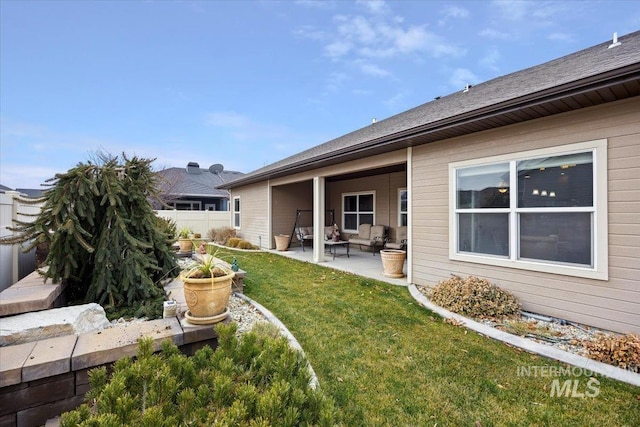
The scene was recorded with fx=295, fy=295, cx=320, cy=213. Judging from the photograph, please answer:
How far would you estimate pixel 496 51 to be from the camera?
10109mm

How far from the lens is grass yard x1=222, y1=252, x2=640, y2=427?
2225 mm

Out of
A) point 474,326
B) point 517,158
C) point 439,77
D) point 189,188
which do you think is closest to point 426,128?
point 517,158

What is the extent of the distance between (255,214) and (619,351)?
11352 millimetres

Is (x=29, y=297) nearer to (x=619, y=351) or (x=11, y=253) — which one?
(x=11, y=253)

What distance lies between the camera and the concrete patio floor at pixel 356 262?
6504 mm

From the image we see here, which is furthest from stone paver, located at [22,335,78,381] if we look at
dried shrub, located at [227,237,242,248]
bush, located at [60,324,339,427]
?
dried shrub, located at [227,237,242,248]

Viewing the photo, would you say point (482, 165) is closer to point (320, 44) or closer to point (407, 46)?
point (407, 46)

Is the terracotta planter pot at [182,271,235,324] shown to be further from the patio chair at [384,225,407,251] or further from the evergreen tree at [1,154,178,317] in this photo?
the patio chair at [384,225,407,251]

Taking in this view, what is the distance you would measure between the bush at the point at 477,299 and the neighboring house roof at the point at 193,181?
1776 cm

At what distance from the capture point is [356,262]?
332 inches

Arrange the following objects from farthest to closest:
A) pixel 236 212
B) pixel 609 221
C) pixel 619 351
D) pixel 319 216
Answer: pixel 236 212 → pixel 319 216 → pixel 609 221 → pixel 619 351

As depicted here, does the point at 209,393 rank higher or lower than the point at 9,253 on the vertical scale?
lower

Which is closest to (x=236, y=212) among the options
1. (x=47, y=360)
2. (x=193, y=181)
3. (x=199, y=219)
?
(x=199, y=219)

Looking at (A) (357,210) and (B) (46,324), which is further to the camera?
(A) (357,210)
